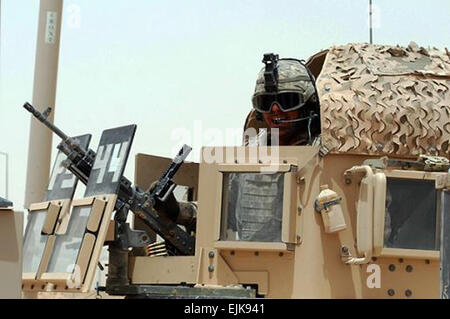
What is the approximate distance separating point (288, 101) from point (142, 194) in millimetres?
1420

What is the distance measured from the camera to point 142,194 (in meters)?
8.70

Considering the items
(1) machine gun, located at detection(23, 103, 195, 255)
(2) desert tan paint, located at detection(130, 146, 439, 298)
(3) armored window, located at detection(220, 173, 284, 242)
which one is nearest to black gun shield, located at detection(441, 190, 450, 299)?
(2) desert tan paint, located at detection(130, 146, 439, 298)

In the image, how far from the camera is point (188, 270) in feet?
26.7

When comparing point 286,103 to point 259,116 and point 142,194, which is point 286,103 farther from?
point 142,194

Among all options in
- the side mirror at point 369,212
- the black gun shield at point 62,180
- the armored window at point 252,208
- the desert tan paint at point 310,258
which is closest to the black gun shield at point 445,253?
the side mirror at point 369,212

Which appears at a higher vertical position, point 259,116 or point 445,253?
point 259,116

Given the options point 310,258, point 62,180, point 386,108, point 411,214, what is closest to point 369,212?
point 411,214

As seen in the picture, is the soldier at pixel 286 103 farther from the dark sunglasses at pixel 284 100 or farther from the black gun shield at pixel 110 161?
the black gun shield at pixel 110 161

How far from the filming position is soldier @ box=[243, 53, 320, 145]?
859 centimetres

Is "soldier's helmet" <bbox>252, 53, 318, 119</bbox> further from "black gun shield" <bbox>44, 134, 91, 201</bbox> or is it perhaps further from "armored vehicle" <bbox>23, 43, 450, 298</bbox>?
"black gun shield" <bbox>44, 134, 91, 201</bbox>

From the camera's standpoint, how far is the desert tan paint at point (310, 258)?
25.3 feet

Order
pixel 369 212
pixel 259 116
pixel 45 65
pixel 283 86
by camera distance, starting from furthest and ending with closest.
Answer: pixel 45 65 → pixel 259 116 → pixel 283 86 → pixel 369 212
